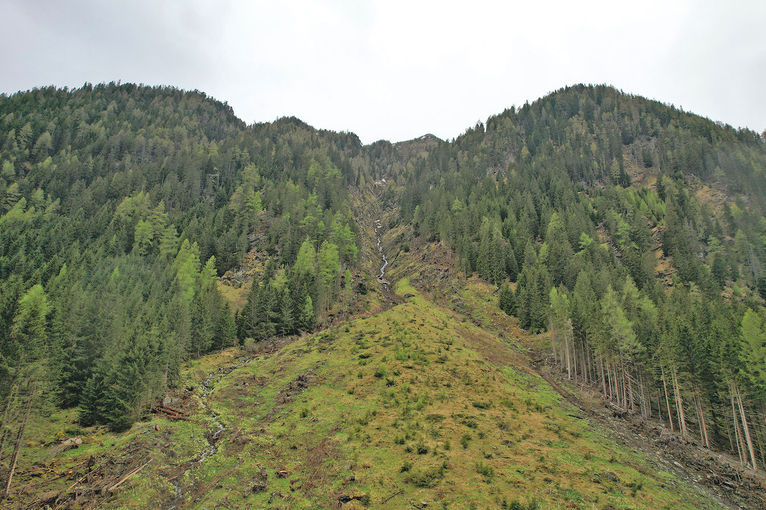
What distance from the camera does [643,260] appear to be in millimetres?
106562

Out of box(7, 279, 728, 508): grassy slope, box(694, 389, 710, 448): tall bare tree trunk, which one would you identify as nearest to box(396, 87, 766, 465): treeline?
box(694, 389, 710, 448): tall bare tree trunk

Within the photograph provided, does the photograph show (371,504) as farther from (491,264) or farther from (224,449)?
(491,264)

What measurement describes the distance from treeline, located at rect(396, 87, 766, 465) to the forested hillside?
58 cm

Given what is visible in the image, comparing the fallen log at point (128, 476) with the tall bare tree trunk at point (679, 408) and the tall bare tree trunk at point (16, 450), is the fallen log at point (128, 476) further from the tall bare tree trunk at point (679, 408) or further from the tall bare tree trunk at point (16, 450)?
the tall bare tree trunk at point (679, 408)

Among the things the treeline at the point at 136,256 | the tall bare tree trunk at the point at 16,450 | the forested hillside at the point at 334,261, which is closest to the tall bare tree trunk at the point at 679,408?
the forested hillside at the point at 334,261

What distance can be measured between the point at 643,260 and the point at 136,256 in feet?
512

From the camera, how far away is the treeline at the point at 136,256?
1510 inches

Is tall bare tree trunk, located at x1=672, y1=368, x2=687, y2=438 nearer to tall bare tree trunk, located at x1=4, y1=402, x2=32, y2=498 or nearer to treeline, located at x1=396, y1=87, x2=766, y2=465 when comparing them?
treeline, located at x1=396, y1=87, x2=766, y2=465

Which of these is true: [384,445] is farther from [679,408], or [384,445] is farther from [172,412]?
[679,408]

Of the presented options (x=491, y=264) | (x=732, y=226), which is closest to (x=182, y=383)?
(x=491, y=264)

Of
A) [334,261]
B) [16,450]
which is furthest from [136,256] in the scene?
[16,450]

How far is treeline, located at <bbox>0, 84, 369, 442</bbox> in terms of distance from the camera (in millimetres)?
38344

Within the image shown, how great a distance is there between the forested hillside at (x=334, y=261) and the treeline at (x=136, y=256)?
0.42 metres

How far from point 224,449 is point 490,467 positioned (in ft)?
73.0
